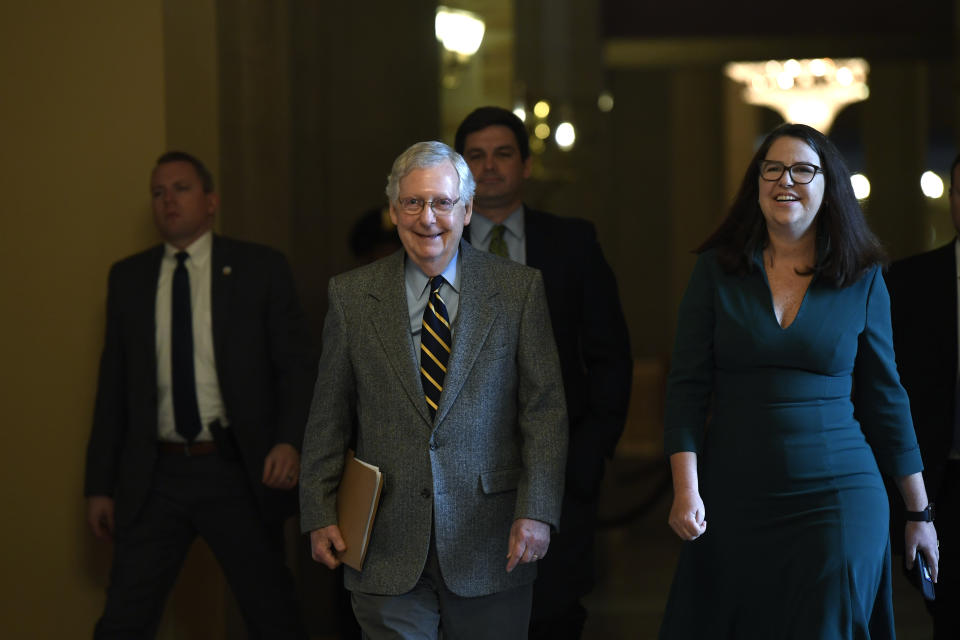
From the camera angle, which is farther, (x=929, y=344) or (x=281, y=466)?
(x=281, y=466)

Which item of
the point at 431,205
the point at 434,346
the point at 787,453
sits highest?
the point at 431,205

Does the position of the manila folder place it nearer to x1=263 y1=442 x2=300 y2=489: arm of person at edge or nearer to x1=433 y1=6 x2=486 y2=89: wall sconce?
x1=263 y1=442 x2=300 y2=489: arm of person at edge

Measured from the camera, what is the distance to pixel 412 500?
378 cm

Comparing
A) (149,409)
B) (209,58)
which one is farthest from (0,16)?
Answer: (149,409)

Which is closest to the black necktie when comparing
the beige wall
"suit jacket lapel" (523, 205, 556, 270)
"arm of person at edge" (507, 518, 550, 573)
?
the beige wall

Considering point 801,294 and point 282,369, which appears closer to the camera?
point 801,294

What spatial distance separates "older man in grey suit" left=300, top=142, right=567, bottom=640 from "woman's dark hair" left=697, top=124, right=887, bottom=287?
595 millimetres

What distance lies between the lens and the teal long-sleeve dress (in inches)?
146

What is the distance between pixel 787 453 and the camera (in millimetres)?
3746

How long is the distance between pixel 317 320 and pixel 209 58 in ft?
5.72

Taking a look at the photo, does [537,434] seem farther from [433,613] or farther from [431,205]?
[431,205]

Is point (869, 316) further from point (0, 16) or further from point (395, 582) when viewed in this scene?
point (0, 16)

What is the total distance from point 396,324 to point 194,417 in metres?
1.69

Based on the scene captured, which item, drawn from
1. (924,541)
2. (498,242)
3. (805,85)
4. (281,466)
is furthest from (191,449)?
(805,85)
